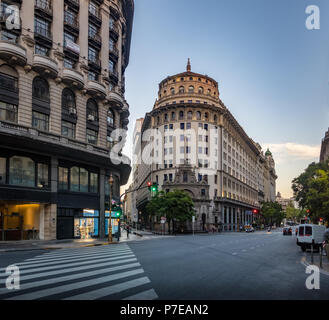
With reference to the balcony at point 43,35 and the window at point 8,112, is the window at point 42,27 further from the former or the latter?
the window at point 8,112

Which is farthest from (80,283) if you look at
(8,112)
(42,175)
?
(8,112)

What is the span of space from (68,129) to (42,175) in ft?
20.0

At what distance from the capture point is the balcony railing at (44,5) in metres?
33.8

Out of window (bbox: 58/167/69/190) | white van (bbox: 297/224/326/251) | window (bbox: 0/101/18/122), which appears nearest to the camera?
white van (bbox: 297/224/326/251)

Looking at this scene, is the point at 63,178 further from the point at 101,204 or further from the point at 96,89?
the point at 96,89

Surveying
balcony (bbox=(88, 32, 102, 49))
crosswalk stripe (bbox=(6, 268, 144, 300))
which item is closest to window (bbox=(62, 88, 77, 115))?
balcony (bbox=(88, 32, 102, 49))

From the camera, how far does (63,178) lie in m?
34.8

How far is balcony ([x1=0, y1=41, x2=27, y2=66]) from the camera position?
2900 centimetres

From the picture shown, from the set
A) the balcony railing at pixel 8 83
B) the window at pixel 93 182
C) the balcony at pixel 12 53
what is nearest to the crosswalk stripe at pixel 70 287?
the balcony railing at pixel 8 83

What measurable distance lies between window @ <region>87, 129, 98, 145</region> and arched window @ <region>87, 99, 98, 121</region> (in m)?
1.51

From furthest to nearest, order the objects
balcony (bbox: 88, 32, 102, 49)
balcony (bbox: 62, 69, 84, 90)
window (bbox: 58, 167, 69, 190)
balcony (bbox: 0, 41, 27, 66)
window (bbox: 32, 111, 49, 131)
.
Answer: balcony (bbox: 88, 32, 102, 49) < balcony (bbox: 62, 69, 84, 90) < window (bbox: 58, 167, 69, 190) < window (bbox: 32, 111, 49, 131) < balcony (bbox: 0, 41, 27, 66)

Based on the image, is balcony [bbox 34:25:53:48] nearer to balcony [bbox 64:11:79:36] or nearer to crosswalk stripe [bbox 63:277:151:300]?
balcony [bbox 64:11:79:36]
